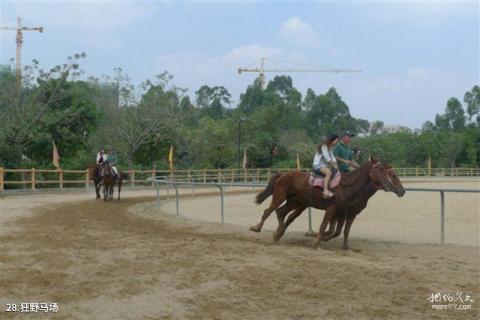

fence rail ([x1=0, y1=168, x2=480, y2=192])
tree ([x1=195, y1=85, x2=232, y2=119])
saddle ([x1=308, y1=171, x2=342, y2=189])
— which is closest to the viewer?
saddle ([x1=308, y1=171, x2=342, y2=189])

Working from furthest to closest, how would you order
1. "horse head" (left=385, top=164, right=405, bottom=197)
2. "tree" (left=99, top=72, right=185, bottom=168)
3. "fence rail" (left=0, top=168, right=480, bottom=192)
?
"tree" (left=99, top=72, right=185, bottom=168)
"fence rail" (left=0, top=168, right=480, bottom=192)
"horse head" (left=385, top=164, right=405, bottom=197)

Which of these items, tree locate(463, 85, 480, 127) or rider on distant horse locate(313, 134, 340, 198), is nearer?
rider on distant horse locate(313, 134, 340, 198)

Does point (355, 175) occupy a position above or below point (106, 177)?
above

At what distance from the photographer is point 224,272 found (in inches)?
297

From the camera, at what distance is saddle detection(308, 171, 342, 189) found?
396 inches

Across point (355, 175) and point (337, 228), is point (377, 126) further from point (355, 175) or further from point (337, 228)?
point (355, 175)

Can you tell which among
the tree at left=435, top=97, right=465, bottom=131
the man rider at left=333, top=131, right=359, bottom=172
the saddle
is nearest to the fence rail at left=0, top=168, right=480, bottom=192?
the man rider at left=333, top=131, right=359, bottom=172

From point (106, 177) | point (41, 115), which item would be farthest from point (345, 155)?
point (41, 115)

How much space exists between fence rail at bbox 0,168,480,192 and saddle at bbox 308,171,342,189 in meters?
9.17

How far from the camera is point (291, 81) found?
134 meters

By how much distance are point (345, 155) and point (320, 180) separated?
46.8 inches

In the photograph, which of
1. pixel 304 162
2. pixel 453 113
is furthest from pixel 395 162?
pixel 453 113

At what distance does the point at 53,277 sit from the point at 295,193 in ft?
15.9

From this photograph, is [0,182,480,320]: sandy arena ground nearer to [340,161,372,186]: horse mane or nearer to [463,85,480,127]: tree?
[340,161,372,186]: horse mane
